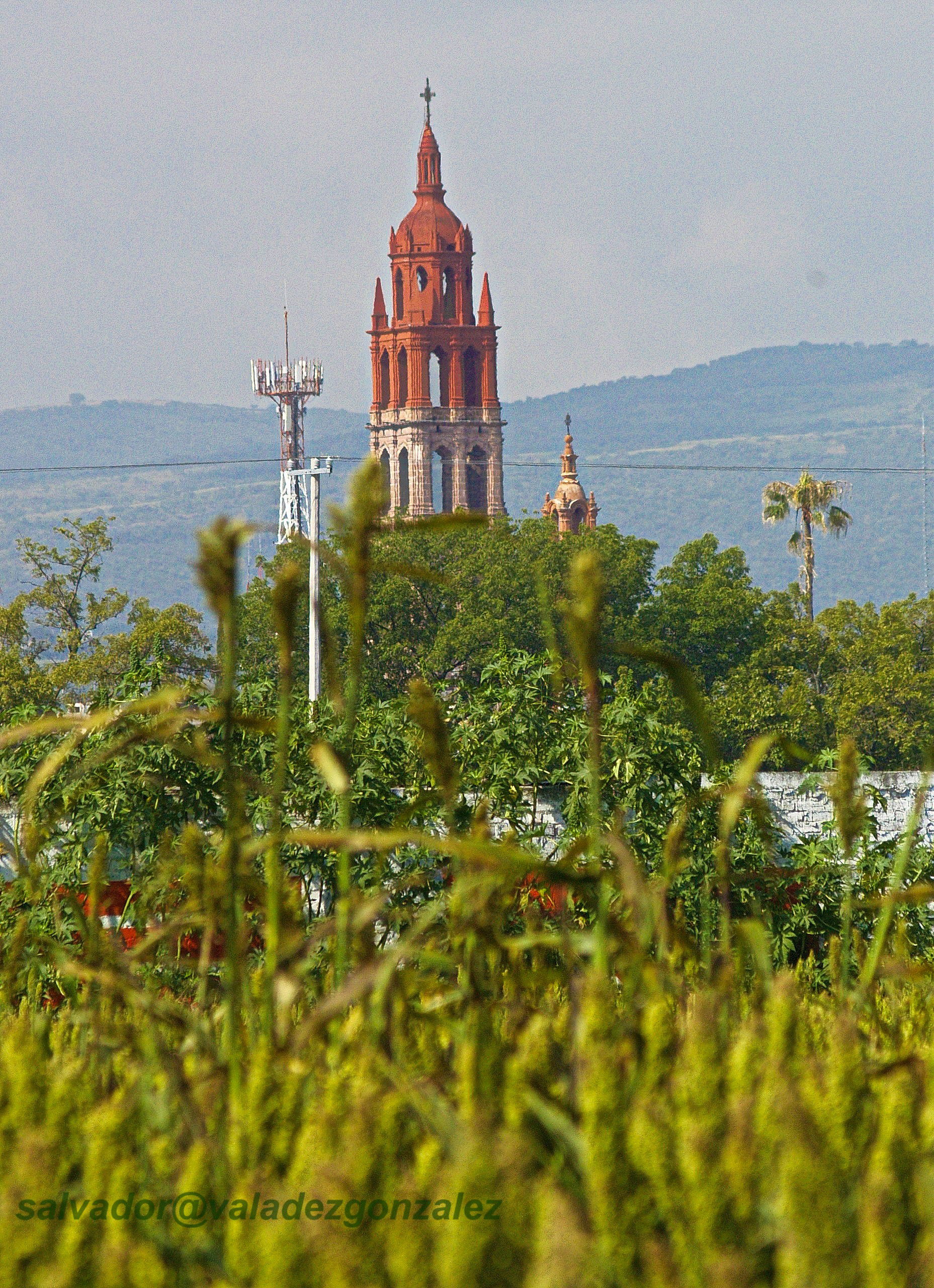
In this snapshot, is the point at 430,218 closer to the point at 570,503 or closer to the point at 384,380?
the point at 384,380

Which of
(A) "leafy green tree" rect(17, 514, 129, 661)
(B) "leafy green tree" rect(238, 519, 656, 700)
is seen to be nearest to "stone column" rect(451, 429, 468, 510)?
(B) "leafy green tree" rect(238, 519, 656, 700)

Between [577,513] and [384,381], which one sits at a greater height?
[384,381]

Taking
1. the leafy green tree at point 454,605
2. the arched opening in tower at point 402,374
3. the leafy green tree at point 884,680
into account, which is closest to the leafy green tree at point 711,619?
the leafy green tree at point 454,605

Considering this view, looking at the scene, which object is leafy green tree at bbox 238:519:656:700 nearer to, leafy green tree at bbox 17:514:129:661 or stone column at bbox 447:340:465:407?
leafy green tree at bbox 17:514:129:661

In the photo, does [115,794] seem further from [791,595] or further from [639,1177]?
[791,595]

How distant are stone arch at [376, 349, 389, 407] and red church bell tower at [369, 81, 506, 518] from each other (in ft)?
0.14

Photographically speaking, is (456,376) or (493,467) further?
(456,376)

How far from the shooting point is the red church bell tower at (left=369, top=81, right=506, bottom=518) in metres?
99.1

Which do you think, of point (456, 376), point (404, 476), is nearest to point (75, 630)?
point (404, 476)

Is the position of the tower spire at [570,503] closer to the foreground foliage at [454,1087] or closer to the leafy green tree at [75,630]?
the leafy green tree at [75,630]

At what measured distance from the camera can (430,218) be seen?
102m

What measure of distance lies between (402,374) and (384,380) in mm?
1657

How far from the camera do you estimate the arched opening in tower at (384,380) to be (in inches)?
3986

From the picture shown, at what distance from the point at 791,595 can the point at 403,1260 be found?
5409 cm
